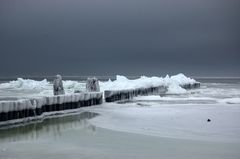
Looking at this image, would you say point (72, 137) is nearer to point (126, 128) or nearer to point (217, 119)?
point (126, 128)

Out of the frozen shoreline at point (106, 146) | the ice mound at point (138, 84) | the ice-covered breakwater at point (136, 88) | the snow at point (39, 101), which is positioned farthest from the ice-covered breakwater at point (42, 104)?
the ice mound at point (138, 84)

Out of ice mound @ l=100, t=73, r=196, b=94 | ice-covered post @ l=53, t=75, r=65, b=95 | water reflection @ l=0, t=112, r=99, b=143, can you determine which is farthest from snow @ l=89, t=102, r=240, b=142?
ice mound @ l=100, t=73, r=196, b=94

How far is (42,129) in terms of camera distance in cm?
1105

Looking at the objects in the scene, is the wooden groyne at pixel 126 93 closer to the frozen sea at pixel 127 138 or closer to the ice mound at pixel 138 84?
the ice mound at pixel 138 84

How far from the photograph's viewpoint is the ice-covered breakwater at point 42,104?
1248cm

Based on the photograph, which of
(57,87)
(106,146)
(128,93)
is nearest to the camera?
(106,146)

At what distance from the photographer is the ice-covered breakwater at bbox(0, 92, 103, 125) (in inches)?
491

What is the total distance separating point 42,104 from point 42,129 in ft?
12.9

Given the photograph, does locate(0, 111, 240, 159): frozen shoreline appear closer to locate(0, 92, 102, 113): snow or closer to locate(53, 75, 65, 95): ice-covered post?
locate(0, 92, 102, 113): snow

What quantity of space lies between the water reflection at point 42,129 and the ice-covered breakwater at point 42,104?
769mm

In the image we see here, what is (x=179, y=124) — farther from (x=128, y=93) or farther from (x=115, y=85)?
(x=115, y=85)

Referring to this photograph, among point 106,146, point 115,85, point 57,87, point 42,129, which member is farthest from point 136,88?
point 106,146

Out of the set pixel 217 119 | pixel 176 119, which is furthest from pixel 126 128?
pixel 217 119

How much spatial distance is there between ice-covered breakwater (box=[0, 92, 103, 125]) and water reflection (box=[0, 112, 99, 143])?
77 cm
